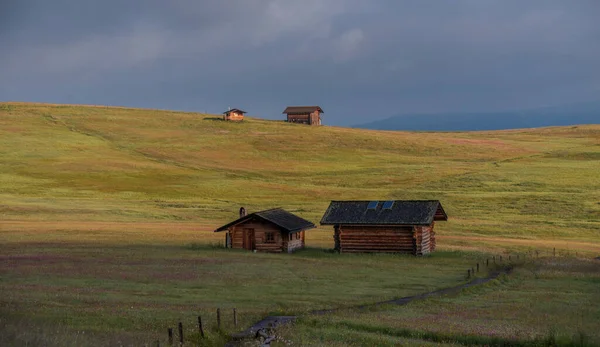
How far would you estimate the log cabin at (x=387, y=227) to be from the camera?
55.7 m

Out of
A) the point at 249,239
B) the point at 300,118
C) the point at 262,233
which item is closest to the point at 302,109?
the point at 300,118

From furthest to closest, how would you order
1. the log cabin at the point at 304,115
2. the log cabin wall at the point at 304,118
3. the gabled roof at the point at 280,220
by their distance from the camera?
→ the log cabin wall at the point at 304,118 < the log cabin at the point at 304,115 < the gabled roof at the point at 280,220

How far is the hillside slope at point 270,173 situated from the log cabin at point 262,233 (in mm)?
10903

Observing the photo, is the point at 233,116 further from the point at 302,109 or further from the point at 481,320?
the point at 481,320

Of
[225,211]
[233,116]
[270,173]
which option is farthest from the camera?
[233,116]

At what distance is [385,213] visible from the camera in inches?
2269

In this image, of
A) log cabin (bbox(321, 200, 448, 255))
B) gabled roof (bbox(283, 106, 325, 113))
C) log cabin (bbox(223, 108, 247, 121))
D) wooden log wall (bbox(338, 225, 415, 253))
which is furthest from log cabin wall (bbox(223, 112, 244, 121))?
wooden log wall (bbox(338, 225, 415, 253))

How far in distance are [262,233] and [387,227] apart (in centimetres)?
988

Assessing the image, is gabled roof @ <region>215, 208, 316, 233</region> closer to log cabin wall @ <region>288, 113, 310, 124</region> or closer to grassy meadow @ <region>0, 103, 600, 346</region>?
grassy meadow @ <region>0, 103, 600, 346</region>

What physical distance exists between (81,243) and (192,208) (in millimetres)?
26292

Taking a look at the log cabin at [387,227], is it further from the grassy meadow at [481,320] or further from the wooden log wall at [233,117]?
the wooden log wall at [233,117]

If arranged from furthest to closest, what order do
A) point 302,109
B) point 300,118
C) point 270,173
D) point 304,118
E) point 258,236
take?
1. point 302,109
2. point 300,118
3. point 304,118
4. point 270,173
5. point 258,236

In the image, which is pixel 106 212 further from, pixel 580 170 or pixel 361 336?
pixel 580 170

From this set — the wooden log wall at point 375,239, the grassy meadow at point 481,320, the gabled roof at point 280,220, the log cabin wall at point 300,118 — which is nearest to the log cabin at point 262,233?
the gabled roof at point 280,220
